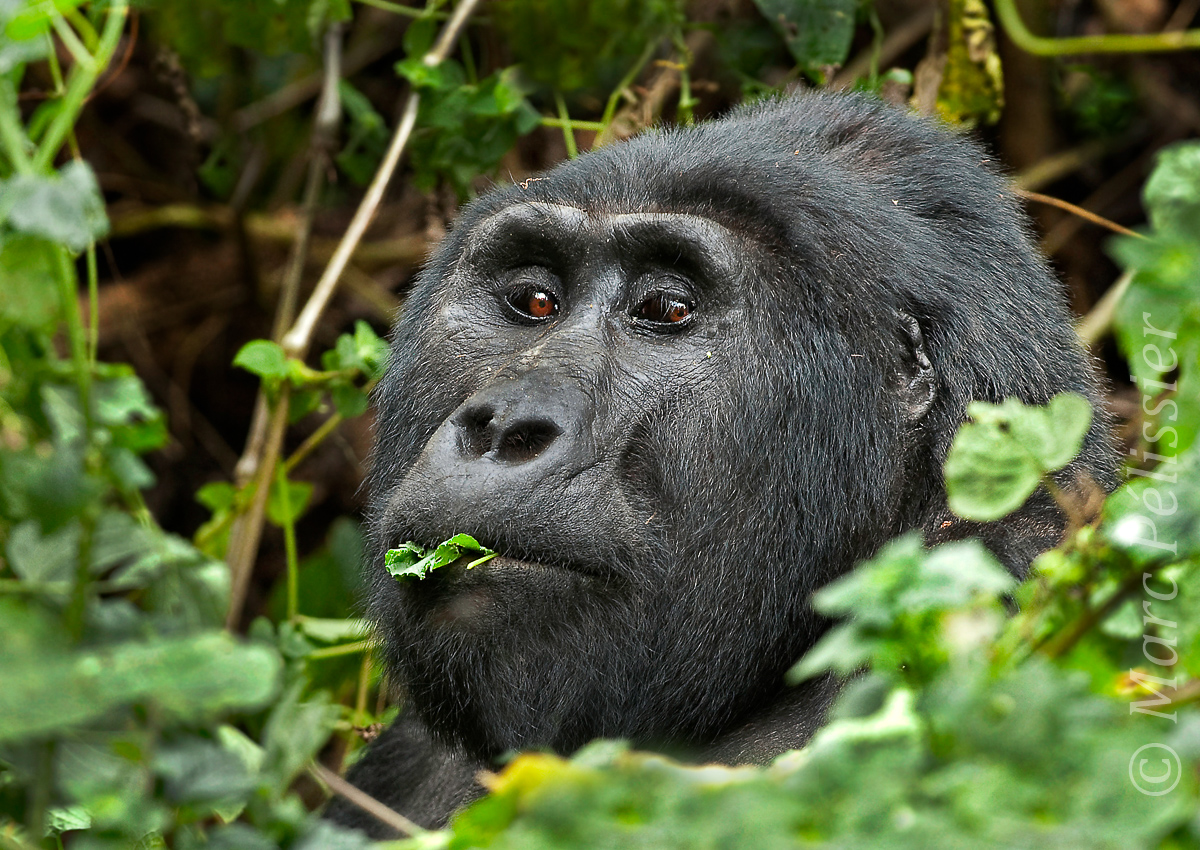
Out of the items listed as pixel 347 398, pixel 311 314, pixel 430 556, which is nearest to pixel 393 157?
pixel 311 314

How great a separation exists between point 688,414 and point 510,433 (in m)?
0.34

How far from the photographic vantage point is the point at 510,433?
7.15ft

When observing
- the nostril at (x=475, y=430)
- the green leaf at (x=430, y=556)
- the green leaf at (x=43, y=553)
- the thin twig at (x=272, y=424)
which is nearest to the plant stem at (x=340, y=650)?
the thin twig at (x=272, y=424)

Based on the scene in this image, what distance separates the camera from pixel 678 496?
2.27 m

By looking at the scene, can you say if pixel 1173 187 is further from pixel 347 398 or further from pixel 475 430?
pixel 347 398

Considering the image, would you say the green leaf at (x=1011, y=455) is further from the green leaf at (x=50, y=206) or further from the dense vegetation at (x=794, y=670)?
the green leaf at (x=50, y=206)

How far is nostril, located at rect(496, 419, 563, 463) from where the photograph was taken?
85.6 inches

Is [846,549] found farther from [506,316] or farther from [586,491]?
[506,316]

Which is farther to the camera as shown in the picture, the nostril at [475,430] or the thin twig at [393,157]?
the thin twig at [393,157]

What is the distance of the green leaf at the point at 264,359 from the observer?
2996mm

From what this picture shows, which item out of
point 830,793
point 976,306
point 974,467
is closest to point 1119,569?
point 974,467

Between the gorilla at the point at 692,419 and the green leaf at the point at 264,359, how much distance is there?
44 centimetres

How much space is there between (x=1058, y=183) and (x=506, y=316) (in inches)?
134

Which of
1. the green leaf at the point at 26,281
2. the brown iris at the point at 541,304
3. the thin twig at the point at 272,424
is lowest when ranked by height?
the thin twig at the point at 272,424
